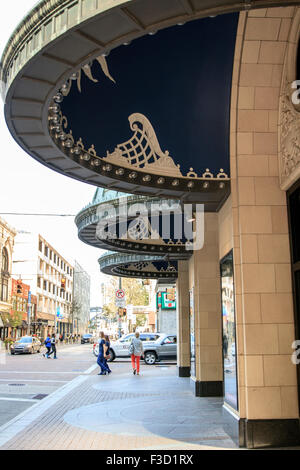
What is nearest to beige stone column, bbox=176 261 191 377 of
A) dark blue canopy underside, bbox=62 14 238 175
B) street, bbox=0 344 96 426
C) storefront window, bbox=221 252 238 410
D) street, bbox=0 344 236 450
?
street, bbox=0 344 236 450

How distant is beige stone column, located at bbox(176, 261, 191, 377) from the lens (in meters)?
18.8

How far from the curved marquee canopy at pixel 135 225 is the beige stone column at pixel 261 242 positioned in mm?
5080

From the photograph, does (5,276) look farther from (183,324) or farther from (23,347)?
(183,324)

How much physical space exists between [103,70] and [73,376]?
15083 mm

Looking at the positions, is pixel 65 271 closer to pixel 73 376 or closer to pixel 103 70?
pixel 73 376

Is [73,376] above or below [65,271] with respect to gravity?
below

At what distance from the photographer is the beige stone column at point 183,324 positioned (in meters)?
18.8

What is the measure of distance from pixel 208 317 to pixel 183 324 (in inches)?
249

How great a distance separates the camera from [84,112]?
7.98m

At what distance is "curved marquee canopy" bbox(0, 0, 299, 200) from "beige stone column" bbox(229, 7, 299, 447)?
1.51 feet

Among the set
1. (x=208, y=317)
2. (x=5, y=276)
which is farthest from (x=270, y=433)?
(x=5, y=276)

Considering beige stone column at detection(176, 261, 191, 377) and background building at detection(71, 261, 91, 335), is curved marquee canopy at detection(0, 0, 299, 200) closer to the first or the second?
beige stone column at detection(176, 261, 191, 377)

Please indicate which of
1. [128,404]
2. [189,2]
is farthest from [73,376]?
[189,2]

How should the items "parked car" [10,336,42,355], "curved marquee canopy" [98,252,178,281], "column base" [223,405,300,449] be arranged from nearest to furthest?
"column base" [223,405,300,449]
"curved marquee canopy" [98,252,178,281]
"parked car" [10,336,42,355]
